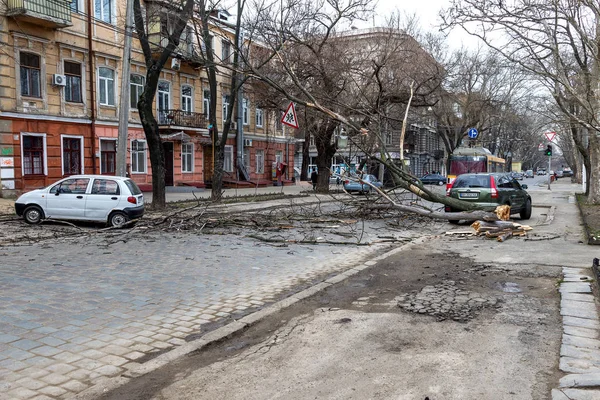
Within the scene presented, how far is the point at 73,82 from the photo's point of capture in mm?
24375

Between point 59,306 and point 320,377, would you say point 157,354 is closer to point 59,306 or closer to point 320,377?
point 320,377

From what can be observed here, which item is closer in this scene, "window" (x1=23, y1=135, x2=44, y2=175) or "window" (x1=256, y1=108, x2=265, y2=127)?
"window" (x1=23, y1=135, x2=44, y2=175)

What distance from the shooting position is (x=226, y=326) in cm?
526

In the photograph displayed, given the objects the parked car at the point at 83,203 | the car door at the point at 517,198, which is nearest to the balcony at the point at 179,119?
the parked car at the point at 83,203

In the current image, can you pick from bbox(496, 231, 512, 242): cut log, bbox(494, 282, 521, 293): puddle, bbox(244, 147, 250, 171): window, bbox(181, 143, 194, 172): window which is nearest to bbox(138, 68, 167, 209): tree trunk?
bbox(496, 231, 512, 242): cut log

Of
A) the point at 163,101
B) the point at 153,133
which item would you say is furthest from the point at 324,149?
the point at 153,133

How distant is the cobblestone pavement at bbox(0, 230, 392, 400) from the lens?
166 inches

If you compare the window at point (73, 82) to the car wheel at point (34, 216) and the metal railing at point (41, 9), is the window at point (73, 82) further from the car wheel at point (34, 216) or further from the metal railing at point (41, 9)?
the car wheel at point (34, 216)

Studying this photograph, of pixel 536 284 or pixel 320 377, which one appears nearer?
pixel 320 377

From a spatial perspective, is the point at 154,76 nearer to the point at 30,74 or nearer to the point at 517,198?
the point at 30,74

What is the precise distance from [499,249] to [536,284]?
3086mm

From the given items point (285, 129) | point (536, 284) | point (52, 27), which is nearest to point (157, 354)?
point (536, 284)

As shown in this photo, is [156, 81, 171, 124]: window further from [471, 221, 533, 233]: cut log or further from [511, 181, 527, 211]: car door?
[471, 221, 533, 233]: cut log

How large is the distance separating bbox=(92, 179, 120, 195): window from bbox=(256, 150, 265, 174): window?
26558 millimetres
